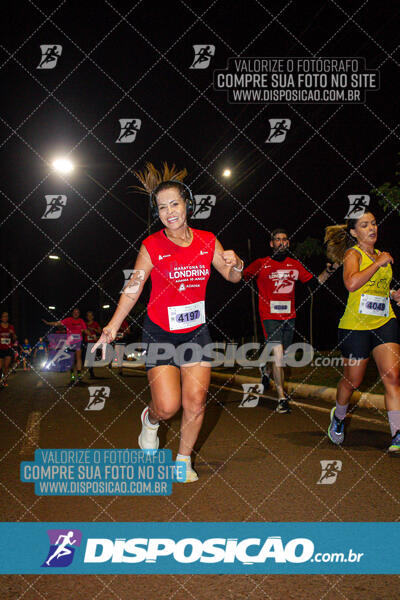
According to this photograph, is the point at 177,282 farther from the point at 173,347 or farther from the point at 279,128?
the point at 279,128

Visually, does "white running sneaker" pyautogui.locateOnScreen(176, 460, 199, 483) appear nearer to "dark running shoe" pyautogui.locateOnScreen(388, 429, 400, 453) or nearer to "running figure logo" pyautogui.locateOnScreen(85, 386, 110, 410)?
"dark running shoe" pyautogui.locateOnScreen(388, 429, 400, 453)

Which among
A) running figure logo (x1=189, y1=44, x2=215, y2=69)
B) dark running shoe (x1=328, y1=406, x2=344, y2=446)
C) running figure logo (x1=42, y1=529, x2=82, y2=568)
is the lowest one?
running figure logo (x1=42, y1=529, x2=82, y2=568)

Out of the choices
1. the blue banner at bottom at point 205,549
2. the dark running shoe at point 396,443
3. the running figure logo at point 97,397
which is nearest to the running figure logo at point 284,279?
the running figure logo at point 97,397

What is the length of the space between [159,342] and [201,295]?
1.58ft

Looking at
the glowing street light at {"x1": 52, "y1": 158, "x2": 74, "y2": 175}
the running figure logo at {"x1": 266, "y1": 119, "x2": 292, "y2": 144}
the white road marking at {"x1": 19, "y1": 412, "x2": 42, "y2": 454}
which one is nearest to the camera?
the white road marking at {"x1": 19, "y1": 412, "x2": 42, "y2": 454}

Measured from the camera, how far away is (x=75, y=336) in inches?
621

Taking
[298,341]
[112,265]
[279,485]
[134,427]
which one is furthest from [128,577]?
[112,265]

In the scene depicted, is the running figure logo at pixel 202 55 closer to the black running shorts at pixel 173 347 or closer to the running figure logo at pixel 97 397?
the running figure logo at pixel 97 397

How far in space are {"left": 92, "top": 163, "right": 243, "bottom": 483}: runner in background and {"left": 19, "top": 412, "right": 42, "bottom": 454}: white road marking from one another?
2.12 metres

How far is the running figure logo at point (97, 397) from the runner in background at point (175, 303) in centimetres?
545

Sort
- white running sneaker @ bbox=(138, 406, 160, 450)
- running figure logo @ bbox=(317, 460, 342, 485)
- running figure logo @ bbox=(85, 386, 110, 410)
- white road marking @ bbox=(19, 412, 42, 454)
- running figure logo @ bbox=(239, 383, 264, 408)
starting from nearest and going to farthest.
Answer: running figure logo @ bbox=(317, 460, 342, 485) → white running sneaker @ bbox=(138, 406, 160, 450) → white road marking @ bbox=(19, 412, 42, 454) → running figure logo @ bbox=(239, 383, 264, 408) → running figure logo @ bbox=(85, 386, 110, 410)

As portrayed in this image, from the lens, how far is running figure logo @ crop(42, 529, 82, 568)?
3318 mm

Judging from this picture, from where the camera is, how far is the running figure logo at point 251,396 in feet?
31.3

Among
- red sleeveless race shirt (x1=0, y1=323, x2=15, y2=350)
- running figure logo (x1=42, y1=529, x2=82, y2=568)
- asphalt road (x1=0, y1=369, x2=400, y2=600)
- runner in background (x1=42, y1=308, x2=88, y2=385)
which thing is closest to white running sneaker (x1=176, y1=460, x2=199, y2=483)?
asphalt road (x1=0, y1=369, x2=400, y2=600)
